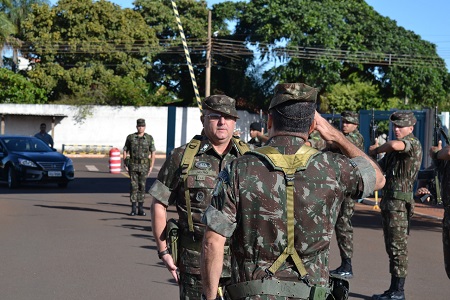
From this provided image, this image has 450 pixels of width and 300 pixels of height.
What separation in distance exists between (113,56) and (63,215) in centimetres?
3581

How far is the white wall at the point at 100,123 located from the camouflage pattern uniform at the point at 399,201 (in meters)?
39.3

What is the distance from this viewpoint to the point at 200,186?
534cm

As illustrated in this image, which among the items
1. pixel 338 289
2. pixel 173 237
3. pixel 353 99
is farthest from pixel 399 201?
pixel 353 99

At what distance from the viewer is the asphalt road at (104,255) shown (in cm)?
894

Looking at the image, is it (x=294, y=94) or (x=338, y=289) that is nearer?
(x=294, y=94)

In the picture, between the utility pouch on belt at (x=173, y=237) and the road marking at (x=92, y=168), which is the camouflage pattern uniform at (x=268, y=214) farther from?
the road marking at (x=92, y=168)

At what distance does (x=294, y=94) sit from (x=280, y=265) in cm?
78

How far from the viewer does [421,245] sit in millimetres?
13086

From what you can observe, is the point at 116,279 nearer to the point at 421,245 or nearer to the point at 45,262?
the point at 45,262

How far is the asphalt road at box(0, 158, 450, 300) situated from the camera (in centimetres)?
894

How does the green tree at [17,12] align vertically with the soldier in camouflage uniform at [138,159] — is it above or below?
above

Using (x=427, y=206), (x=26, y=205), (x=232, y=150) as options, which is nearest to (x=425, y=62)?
(x=427, y=206)

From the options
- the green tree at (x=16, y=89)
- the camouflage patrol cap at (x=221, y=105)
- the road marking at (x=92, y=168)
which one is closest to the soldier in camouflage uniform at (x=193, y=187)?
the camouflage patrol cap at (x=221, y=105)

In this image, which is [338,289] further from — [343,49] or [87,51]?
[87,51]
